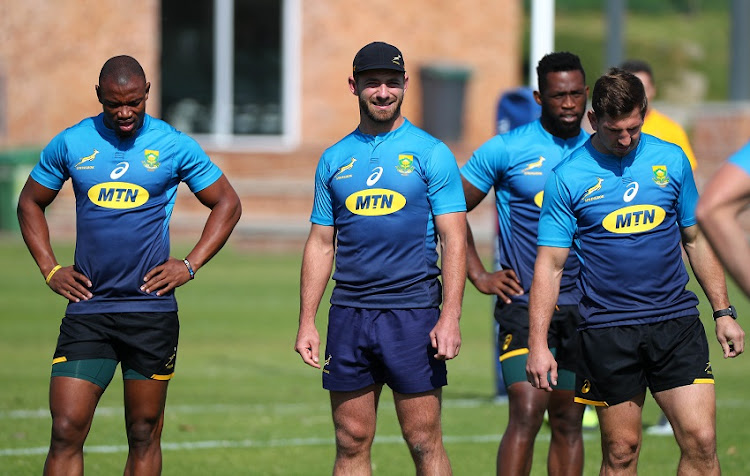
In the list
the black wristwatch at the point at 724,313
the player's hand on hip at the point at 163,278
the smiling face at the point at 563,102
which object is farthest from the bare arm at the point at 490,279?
the player's hand on hip at the point at 163,278

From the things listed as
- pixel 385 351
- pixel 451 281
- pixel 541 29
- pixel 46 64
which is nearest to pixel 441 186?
pixel 451 281

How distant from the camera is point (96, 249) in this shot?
270 inches

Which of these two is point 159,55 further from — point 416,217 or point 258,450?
point 416,217

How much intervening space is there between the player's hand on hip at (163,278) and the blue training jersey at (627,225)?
75.4 inches

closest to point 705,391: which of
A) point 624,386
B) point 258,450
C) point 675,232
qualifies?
point 624,386

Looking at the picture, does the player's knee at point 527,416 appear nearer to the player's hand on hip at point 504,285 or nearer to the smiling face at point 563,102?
the player's hand on hip at point 504,285

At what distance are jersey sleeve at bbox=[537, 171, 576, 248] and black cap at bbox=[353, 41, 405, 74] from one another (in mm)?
997

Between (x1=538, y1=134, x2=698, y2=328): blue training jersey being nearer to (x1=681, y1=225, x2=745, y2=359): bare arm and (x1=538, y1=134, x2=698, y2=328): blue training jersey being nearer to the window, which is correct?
(x1=681, y1=225, x2=745, y2=359): bare arm

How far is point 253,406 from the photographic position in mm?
11242

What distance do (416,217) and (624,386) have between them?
1.33 metres

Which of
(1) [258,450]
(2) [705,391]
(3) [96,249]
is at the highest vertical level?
(3) [96,249]

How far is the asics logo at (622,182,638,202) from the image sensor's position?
647cm

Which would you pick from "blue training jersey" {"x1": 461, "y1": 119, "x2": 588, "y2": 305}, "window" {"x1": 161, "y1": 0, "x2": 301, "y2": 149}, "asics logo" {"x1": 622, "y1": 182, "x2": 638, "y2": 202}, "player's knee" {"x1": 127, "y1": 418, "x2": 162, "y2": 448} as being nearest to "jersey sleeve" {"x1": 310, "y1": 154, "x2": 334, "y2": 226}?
"blue training jersey" {"x1": 461, "y1": 119, "x2": 588, "y2": 305}

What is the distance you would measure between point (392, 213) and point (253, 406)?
16.4 feet
